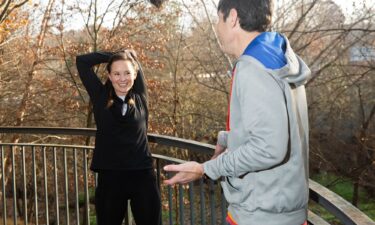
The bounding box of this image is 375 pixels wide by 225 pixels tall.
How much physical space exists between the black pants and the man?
1.24 meters

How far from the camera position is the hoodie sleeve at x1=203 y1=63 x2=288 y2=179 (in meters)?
1.32

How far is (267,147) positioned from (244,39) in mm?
381

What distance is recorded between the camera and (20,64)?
1467 cm

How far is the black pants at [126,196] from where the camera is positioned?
8.92ft

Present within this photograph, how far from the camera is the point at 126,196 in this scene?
277 centimetres

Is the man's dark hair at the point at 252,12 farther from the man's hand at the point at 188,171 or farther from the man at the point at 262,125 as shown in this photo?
the man's hand at the point at 188,171

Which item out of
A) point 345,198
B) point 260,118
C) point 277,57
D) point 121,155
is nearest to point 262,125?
point 260,118

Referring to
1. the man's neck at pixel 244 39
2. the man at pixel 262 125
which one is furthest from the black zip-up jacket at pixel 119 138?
the man's neck at pixel 244 39

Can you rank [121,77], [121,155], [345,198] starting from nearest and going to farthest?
[121,155] < [121,77] < [345,198]

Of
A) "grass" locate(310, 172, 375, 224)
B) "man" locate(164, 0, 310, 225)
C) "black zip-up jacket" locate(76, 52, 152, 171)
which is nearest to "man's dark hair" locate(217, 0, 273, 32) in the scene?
"man" locate(164, 0, 310, 225)

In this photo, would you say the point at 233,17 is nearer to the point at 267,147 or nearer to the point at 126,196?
the point at 267,147

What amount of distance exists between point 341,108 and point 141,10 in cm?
673

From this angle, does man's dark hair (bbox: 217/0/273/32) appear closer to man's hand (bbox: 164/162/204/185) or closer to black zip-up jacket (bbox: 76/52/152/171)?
man's hand (bbox: 164/162/204/185)

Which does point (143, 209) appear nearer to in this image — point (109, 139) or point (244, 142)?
point (109, 139)
